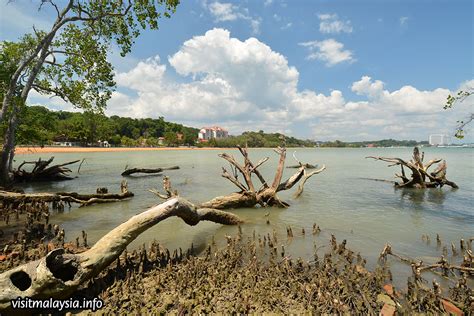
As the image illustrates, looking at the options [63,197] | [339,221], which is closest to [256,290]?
[339,221]

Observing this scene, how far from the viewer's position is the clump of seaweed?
430cm

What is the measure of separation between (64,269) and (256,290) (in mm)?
3396

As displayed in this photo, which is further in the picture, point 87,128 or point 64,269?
point 87,128

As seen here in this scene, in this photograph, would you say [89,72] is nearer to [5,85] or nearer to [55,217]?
[5,85]

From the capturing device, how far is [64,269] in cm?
462

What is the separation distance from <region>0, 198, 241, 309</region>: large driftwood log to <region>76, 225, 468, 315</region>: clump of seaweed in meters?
0.36

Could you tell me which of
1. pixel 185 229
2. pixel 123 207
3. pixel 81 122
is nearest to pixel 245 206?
pixel 185 229

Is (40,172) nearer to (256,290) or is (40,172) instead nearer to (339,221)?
(339,221)

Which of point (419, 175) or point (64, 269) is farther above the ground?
point (419, 175)

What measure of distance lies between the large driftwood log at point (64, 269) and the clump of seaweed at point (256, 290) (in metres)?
0.36

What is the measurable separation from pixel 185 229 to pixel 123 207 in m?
5.16

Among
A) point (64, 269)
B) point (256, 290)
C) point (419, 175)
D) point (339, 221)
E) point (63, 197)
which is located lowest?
point (339, 221)

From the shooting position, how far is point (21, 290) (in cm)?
403

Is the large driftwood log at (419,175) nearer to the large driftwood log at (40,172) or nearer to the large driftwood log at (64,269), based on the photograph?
the large driftwood log at (64,269)
